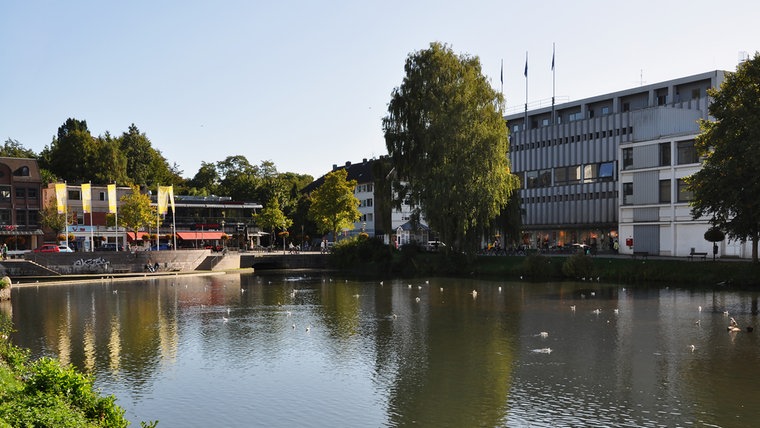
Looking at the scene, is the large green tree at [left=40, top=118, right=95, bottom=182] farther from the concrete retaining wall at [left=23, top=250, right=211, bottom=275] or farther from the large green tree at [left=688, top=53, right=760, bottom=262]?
the large green tree at [left=688, top=53, right=760, bottom=262]

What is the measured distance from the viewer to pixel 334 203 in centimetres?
10375

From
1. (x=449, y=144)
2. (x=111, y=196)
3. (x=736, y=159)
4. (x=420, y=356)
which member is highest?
(x=449, y=144)

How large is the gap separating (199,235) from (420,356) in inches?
3469

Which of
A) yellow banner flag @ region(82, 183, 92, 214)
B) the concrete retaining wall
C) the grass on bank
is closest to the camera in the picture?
the grass on bank

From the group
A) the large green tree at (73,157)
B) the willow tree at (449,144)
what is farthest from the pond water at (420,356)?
the large green tree at (73,157)

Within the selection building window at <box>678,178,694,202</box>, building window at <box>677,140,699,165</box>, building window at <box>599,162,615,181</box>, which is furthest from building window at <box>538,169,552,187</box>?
building window at <box>677,140,699,165</box>

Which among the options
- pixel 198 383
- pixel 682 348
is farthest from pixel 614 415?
pixel 198 383

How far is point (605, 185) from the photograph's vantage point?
313 ft

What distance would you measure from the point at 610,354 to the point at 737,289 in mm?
30210

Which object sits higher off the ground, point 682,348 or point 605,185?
point 605,185

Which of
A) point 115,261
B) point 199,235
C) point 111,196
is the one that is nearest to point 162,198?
point 111,196

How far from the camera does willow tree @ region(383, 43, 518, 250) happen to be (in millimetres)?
69625

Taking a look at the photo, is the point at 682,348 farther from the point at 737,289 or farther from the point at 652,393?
the point at 737,289

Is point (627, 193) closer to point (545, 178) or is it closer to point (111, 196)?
point (545, 178)
